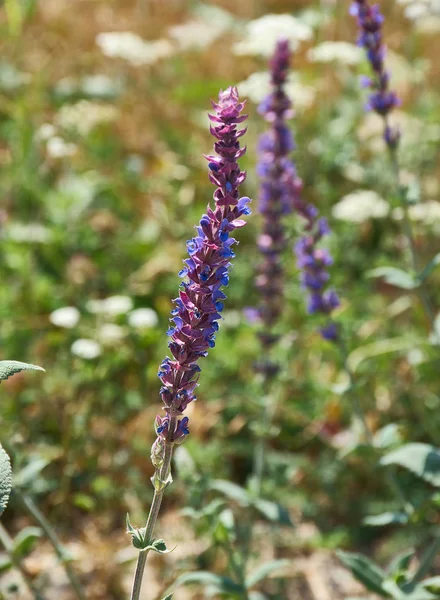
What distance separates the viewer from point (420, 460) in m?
2.38

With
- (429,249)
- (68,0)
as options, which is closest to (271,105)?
(429,249)

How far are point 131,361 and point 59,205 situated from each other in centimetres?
120

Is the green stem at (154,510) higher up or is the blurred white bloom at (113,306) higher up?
the blurred white bloom at (113,306)

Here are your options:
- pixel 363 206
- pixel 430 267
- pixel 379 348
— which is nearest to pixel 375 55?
pixel 430 267

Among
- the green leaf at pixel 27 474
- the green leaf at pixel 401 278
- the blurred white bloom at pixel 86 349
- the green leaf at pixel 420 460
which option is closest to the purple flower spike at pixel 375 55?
the green leaf at pixel 401 278

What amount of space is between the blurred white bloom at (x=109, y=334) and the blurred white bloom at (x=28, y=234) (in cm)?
101

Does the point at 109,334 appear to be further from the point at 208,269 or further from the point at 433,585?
the point at 208,269

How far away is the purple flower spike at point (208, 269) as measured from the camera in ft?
5.11

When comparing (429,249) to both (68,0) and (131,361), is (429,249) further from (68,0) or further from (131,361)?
(68,0)

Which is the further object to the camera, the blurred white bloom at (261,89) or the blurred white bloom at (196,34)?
the blurred white bloom at (196,34)

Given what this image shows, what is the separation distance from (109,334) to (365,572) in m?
1.65

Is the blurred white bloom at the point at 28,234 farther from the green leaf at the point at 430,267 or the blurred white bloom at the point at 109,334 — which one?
the green leaf at the point at 430,267

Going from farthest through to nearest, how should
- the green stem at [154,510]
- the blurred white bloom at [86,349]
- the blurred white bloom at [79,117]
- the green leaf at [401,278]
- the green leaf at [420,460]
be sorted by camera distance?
the blurred white bloom at [79,117], the blurred white bloom at [86,349], the green leaf at [401,278], the green leaf at [420,460], the green stem at [154,510]

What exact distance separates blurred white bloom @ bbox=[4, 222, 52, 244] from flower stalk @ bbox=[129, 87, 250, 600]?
287 cm
